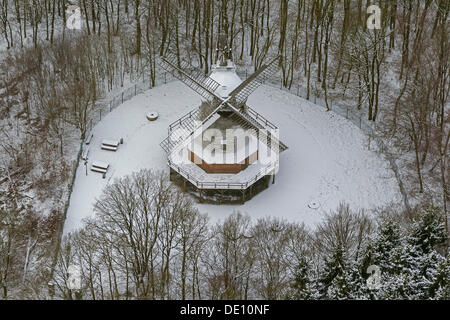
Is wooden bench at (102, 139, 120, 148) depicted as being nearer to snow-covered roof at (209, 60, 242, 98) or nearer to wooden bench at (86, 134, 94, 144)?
wooden bench at (86, 134, 94, 144)

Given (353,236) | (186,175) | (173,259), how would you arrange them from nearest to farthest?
(353,236) → (173,259) → (186,175)

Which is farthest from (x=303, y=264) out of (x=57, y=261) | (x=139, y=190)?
(x=57, y=261)

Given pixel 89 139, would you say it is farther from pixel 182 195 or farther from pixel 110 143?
pixel 182 195

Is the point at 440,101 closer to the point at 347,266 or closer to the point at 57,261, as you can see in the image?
the point at 347,266

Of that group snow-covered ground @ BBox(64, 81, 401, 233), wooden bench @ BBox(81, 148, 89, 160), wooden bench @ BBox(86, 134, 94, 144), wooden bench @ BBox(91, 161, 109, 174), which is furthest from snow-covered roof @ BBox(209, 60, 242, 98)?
wooden bench @ BBox(86, 134, 94, 144)

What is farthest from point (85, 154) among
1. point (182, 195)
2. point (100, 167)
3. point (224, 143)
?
point (224, 143)

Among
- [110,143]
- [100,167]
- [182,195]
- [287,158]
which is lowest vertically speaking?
[182,195]
